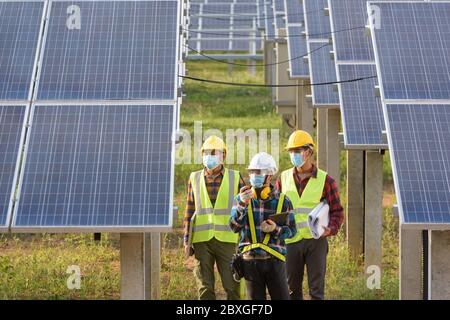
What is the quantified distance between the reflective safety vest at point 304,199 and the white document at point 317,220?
6 cm

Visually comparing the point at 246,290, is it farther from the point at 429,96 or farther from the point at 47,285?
the point at 47,285

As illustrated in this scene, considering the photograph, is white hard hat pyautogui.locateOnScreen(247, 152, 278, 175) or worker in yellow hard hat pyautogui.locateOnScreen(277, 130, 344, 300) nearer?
white hard hat pyautogui.locateOnScreen(247, 152, 278, 175)

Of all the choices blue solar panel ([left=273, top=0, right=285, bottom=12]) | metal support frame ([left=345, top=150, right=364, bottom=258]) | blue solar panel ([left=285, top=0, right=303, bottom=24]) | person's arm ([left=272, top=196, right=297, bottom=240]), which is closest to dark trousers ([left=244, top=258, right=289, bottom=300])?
person's arm ([left=272, top=196, right=297, bottom=240])

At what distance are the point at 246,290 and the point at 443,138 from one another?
1991mm

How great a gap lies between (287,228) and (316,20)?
35.1 ft

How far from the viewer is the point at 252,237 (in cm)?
1065

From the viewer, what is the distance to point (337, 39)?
1650 centimetres

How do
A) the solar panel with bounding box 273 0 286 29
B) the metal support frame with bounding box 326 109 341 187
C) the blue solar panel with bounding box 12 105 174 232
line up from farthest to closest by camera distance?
the solar panel with bounding box 273 0 286 29 → the metal support frame with bounding box 326 109 341 187 → the blue solar panel with bounding box 12 105 174 232

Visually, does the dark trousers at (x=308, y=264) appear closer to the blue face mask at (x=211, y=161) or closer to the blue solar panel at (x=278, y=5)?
the blue face mask at (x=211, y=161)

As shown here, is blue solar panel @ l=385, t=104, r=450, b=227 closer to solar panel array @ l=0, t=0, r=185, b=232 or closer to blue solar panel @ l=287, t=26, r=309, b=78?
solar panel array @ l=0, t=0, r=185, b=232

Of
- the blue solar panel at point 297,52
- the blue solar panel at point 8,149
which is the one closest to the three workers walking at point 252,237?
the blue solar panel at point 8,149

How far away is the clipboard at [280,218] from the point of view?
10570 millimetres

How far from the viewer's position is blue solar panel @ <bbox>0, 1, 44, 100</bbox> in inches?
451

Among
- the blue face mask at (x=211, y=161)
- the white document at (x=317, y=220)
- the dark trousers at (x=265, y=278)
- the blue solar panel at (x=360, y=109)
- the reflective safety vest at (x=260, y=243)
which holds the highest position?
the blue solar panel at (x=360, y=109)
